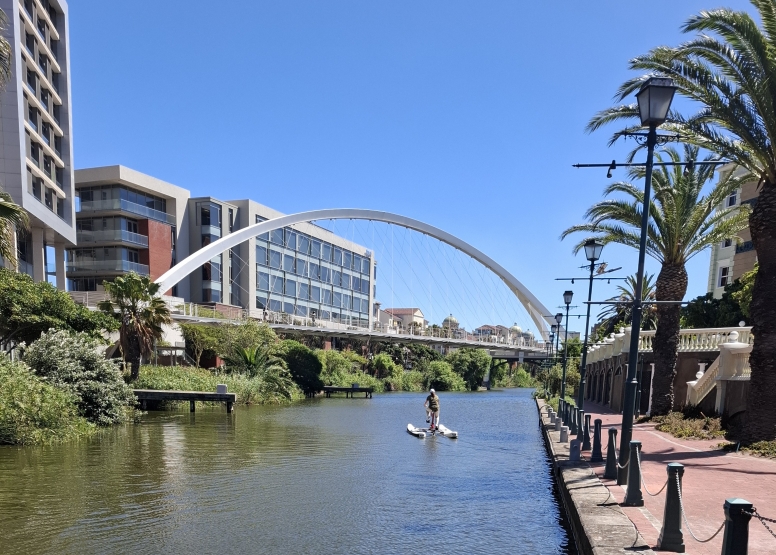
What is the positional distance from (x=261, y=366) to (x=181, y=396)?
11.3 metres

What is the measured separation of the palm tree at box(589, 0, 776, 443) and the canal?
4908 millimetres

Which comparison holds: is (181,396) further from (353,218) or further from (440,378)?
(440,378)

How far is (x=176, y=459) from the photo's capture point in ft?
53.4

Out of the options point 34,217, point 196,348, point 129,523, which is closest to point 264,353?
point 196,348

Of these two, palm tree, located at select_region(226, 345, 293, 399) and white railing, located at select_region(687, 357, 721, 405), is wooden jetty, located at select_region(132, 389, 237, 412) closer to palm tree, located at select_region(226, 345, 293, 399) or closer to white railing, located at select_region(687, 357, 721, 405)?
palm tree, located at select_region(226, 345, 293, 399)

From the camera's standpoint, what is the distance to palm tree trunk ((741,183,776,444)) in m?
12.9

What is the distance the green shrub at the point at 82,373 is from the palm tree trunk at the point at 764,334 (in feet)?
64.1

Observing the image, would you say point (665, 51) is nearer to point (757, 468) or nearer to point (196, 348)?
point (757, 468)

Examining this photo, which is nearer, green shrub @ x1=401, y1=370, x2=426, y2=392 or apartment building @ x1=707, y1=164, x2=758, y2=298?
apartment building @ x1=707, y1=164, x2=758, y2=298

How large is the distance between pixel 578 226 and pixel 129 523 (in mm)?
17693

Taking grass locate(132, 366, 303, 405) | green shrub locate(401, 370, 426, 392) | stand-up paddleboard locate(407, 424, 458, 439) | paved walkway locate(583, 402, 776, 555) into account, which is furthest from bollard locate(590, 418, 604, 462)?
green shrub locate(401, 370, 426, 392)

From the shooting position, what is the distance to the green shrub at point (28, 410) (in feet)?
56.7

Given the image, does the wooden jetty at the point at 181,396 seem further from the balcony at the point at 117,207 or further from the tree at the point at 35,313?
the balcony at the point at 117,207

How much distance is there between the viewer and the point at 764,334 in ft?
43.0
